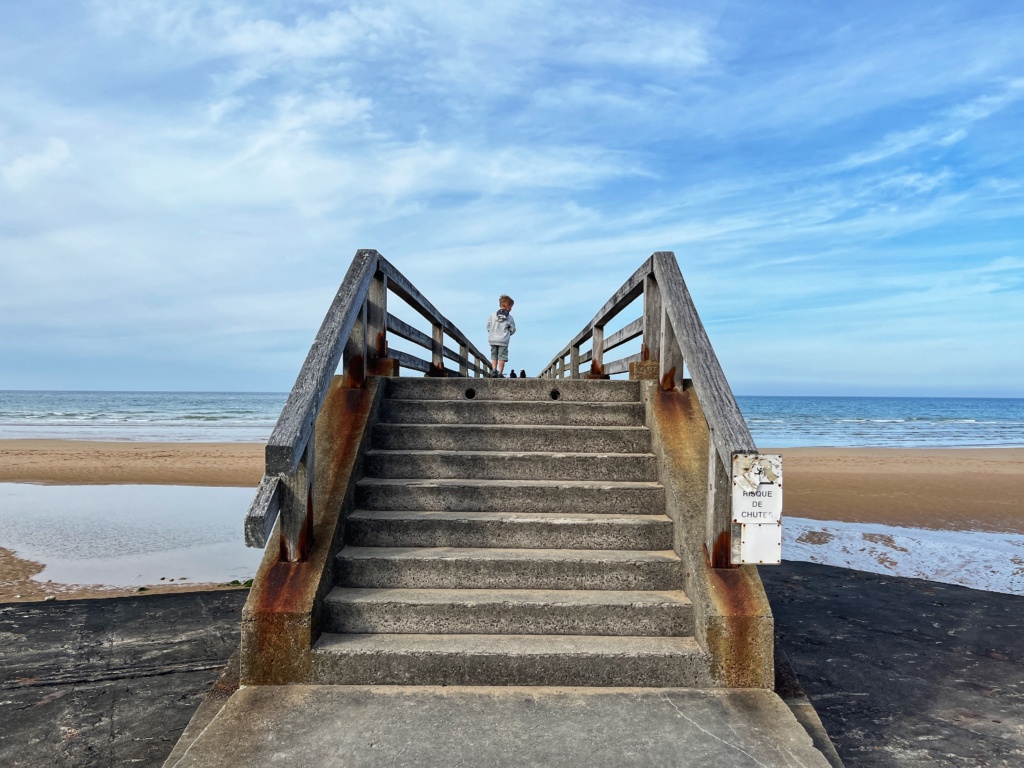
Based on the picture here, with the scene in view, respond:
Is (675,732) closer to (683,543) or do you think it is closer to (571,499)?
(683,543)

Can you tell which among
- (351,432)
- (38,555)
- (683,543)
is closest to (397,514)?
(351,432)

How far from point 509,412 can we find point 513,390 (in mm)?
450

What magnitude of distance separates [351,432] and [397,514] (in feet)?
2.26

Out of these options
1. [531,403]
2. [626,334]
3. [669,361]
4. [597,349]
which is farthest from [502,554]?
[597,349]

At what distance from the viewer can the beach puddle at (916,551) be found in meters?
7.18

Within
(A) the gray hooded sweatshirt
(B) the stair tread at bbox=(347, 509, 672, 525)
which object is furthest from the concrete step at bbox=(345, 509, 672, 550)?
(A) the gray hooded sweatshirt

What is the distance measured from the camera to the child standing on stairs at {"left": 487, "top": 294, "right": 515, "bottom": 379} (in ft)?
36.2

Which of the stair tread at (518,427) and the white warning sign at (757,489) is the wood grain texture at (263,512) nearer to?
the stair tread at (518,427)

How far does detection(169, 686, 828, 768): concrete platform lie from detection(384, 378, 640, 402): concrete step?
2.70 meters

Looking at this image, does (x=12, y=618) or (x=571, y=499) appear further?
(x=12, y=618)

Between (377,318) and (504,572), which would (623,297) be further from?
(504,572)

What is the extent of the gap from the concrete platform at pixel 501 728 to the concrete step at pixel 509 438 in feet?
6.39

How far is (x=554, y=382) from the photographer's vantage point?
5.52 m

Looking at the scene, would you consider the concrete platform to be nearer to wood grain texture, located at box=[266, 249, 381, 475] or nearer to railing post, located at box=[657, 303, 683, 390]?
wood grain texture, located at box=[266, 249, 381, 475]
